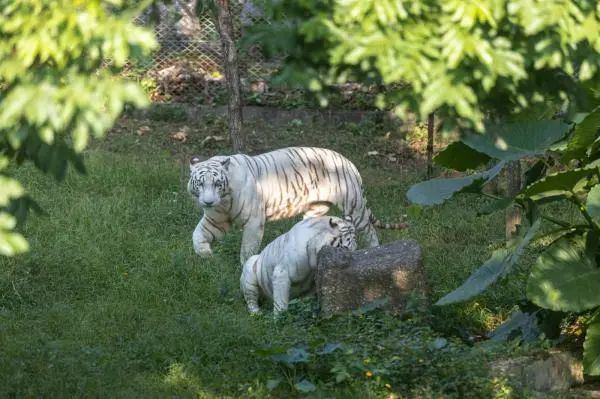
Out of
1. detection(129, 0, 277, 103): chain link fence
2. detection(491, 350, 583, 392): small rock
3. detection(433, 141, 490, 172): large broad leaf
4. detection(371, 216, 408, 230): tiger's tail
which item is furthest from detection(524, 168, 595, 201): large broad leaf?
detection(129, 0, 277, 103): chain link fence

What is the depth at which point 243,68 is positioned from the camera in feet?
42.4

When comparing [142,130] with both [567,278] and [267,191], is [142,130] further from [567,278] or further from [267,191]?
[567,278]

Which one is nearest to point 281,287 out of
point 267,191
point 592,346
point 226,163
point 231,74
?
point 226,163

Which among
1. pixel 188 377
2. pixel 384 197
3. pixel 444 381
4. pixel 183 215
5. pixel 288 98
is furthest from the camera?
pixel 288 98

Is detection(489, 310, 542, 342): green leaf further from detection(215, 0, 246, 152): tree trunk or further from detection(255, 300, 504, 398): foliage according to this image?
detection(215, 0, 246, 152): tree trunk

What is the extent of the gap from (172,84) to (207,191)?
480 centimetres

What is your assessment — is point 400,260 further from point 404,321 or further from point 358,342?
point 358,342

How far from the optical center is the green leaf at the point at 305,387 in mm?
5117

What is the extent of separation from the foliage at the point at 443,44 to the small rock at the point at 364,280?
350cm

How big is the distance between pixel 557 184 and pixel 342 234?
207cm

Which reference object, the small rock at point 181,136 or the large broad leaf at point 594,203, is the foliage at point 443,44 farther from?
the small rock at point 181,136

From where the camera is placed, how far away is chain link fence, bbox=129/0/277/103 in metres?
12.7

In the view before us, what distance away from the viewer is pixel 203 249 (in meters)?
8.30

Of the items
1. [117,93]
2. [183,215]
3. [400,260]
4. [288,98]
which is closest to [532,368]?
[400,260]
